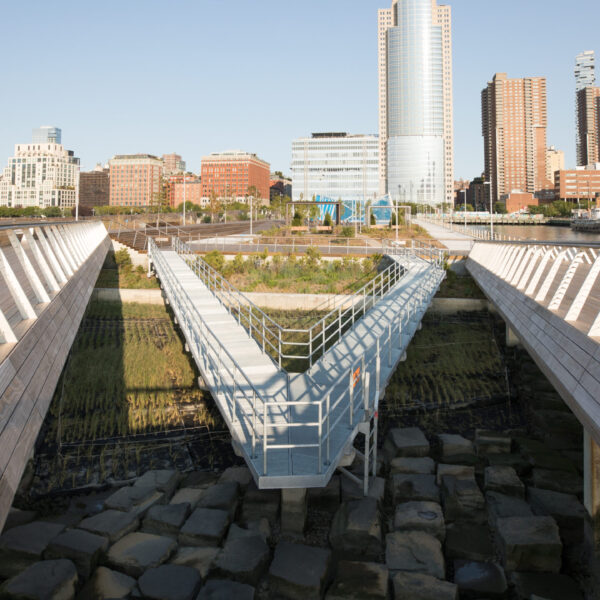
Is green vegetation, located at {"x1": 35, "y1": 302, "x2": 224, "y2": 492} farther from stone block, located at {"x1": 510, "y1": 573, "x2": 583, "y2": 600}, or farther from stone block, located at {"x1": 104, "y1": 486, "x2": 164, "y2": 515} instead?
stone block, located at {"x1": 510, "y1": 573, "x2": 583, "y2": 600}

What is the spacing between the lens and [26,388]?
4934mm

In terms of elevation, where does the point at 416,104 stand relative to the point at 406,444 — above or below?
above

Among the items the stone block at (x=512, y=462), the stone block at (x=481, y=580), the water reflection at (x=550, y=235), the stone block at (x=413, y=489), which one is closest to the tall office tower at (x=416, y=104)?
the water reflection at (x=550, y=235)

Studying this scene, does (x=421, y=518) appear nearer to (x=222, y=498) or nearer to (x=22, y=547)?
(x=222, y=498)

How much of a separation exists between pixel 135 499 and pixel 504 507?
18.4 feet

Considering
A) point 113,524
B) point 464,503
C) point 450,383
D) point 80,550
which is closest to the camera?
point 80,550

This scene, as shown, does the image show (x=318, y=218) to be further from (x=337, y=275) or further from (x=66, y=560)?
(x=66, y=560)

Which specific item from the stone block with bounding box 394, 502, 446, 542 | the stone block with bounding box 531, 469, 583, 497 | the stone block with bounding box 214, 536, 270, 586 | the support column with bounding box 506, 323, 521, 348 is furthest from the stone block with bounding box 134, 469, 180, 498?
the support column with bounding box 506, 323, 521, 348

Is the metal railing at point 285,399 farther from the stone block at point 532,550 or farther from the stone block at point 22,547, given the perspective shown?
the stone block at point 22,547

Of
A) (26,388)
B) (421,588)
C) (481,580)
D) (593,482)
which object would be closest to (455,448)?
(593,482)

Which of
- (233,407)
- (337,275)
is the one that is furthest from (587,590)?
(337,275)

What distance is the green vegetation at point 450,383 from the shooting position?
13680 millimetres

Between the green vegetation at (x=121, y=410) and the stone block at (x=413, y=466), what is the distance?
4.00m

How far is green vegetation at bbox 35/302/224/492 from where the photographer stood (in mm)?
11242
